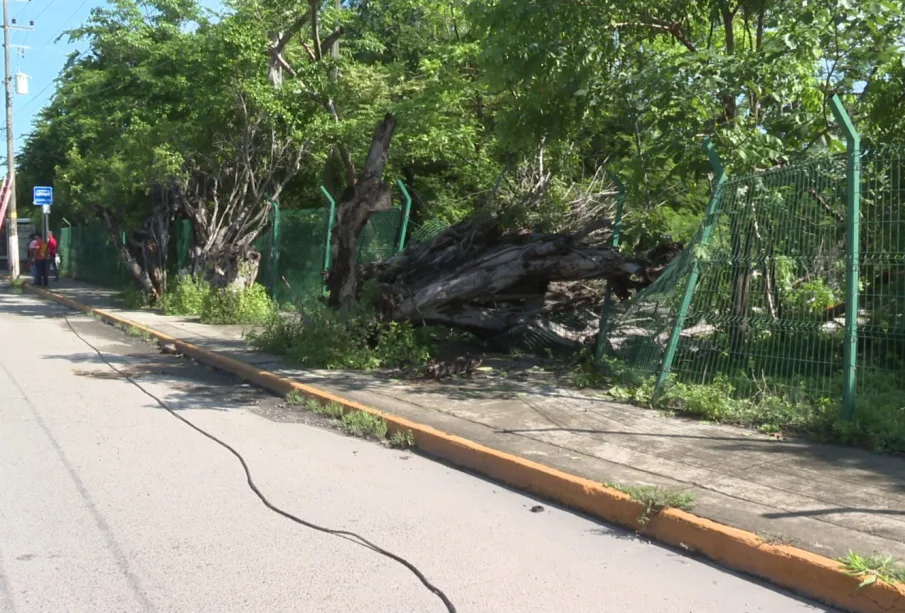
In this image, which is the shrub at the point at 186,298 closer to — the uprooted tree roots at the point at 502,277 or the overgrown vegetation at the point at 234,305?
the overgrown vegetation at the point at 234,305

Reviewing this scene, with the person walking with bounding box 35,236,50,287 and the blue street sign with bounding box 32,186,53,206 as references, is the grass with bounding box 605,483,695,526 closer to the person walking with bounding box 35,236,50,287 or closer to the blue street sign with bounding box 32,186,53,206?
the person walking with bounding box 35,236,50,287

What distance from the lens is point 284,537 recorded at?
5.11m

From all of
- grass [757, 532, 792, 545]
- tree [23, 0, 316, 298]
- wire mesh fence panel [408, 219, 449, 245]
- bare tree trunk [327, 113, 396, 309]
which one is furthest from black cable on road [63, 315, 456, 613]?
tree [23, 0, 316, 298]

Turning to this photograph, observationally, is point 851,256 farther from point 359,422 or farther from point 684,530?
point 359,422

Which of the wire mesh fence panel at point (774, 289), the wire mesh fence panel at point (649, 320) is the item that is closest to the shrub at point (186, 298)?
the wire mesh fence panel at point (649, 320)

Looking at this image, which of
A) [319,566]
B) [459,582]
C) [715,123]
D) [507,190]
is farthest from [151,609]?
[507,190]

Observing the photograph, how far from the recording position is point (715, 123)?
357 inches

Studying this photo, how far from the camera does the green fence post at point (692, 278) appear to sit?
7986 mm

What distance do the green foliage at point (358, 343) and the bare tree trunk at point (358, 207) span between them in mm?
472

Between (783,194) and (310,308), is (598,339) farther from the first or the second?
(310,308)

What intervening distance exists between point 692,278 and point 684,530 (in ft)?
11.7

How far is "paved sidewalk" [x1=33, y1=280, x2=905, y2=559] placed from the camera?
488 cm

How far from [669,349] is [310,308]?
5.70m

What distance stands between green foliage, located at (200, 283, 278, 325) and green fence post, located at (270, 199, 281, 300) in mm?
1370
